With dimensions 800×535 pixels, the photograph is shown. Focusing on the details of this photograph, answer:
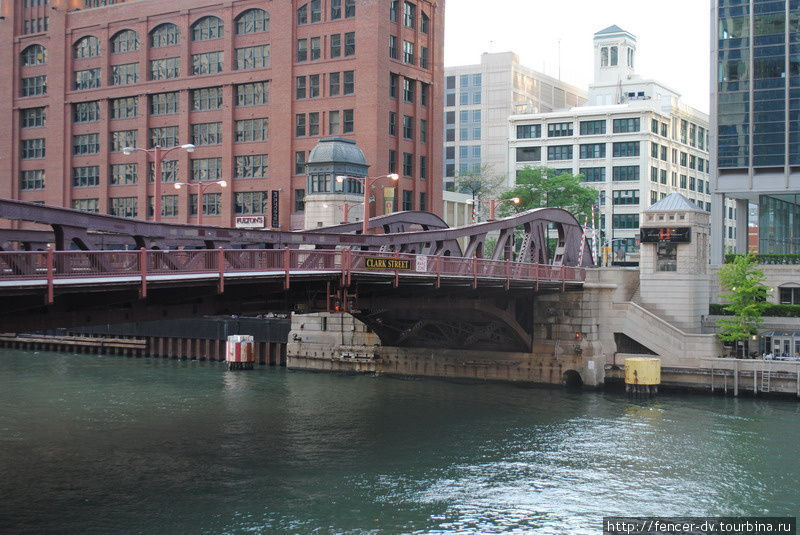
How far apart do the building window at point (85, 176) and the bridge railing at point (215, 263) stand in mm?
63543

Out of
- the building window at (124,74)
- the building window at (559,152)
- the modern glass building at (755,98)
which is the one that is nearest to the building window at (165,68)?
the building window at (124,74)

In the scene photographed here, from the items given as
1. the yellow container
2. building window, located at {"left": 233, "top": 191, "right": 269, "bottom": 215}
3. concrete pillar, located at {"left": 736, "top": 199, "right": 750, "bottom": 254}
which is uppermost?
building window, located at {"left": 233, "top": 191, "right": 269, "bottom": 215}

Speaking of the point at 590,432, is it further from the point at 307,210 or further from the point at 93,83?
the point at 93,83

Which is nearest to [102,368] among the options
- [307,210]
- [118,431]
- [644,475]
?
[307,210]

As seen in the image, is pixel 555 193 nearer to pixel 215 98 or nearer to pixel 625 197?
pixel 625 197

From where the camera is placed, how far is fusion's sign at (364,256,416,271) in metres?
41.5

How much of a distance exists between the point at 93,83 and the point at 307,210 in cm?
3421

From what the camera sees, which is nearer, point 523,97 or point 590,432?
point 590,432

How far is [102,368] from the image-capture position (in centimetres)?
7050

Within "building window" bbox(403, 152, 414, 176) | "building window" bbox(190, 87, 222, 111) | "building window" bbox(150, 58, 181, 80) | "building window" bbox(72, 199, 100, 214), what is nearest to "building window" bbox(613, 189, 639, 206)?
"building window" bbox(403, 152, 414, 176)

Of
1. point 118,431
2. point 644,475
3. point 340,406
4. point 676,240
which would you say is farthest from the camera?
point 676,240

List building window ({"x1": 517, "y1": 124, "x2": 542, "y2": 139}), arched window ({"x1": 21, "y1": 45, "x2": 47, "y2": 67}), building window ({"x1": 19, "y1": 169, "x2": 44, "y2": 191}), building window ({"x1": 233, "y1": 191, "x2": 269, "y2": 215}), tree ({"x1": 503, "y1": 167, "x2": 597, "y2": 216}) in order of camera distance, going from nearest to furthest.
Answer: building window ({"x1": 233, "y1": 191, "x2": 269, "y2": 215})
arched window ({"x1": 21, "y1": 45, "x2": 47, "y2": 67})
building window ({"x1": 19, "y1": 169, "x2": 44, "y2": 191})
tree ({"x1": 503, "y1": 167, "x2": 597, "y2": 216})
building window ({"x1": 517, "y1": 124, "x2": 542, "y2": 139})

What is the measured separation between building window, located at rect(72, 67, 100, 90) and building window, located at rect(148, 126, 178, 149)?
31.4 feet

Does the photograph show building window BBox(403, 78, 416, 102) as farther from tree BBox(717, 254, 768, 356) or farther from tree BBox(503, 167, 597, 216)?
tree BBox(717, 254, 768, 356)
